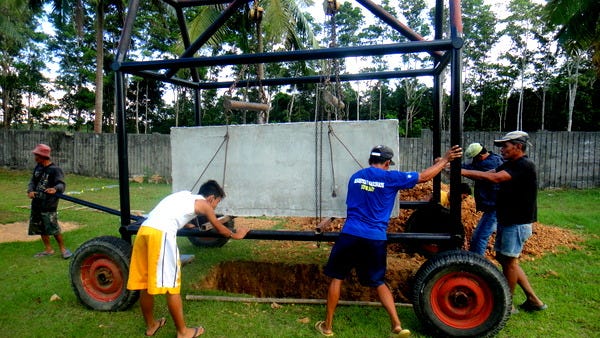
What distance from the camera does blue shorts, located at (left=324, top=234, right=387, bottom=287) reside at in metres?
3.56

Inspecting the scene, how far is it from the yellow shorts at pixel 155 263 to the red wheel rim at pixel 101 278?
2.68ft

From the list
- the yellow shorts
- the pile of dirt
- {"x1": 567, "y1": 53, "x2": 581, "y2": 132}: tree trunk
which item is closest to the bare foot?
the yellow shorts

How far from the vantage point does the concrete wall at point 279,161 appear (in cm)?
388

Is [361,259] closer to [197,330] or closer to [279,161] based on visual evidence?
[279,161]

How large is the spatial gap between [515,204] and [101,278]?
4376 millimetres

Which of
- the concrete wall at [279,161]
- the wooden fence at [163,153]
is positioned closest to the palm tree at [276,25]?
the wooden fence at [163,153]

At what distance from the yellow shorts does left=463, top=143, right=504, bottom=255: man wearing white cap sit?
11.6 ft

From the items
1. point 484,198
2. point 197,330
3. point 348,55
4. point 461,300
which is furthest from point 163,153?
point 461,300

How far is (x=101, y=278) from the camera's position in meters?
4.22

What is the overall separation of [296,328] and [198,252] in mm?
2768

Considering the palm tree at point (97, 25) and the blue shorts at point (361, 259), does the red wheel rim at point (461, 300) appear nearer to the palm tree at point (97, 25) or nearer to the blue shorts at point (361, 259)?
the blue shorts at point (361, 259)

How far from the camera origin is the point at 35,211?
607 cm

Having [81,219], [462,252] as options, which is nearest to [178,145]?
[462,252]

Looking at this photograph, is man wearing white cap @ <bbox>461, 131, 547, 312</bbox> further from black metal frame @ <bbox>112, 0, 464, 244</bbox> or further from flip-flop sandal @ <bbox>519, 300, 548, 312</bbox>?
black metal frame @ <bbox>112, 0, 464, 244</bbox>
